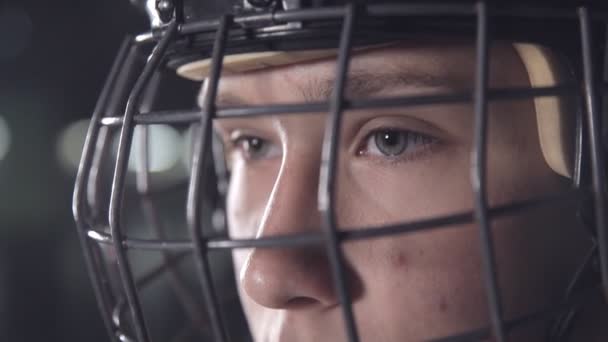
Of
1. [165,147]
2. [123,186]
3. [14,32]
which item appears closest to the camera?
[123,186]

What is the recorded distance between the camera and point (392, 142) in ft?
2.06

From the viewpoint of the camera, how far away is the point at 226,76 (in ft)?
2.24

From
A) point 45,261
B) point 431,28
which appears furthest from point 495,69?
point 45,261

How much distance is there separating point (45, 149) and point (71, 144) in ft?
0.15

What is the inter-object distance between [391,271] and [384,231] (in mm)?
123

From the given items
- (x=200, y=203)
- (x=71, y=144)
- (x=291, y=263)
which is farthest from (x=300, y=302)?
(x=71, y=144)

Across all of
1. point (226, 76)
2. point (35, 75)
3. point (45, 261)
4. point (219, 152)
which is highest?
point (226, 76)

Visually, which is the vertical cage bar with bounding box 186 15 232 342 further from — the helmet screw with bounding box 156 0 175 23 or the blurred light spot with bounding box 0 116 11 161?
the blurred light spot with bounding box 0 116 11 161

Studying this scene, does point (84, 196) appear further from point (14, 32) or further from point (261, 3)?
point (14, 32)

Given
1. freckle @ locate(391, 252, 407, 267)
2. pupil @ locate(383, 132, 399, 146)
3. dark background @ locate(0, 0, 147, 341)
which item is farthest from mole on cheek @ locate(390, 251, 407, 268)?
dark background @ locate(0, 0, 147, 341)

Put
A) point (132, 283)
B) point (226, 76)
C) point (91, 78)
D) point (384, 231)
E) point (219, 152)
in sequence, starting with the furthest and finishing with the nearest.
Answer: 1. point (91, 78)
2. point (219, 152)
3. point (226, 76)
4. point (132, 283)
5. point (384, 231)

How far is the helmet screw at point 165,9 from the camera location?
0.61m

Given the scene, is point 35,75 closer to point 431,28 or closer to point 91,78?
point 91,78

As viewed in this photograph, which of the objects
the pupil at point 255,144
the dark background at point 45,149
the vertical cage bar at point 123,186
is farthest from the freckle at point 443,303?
the dark background at point 45,149
